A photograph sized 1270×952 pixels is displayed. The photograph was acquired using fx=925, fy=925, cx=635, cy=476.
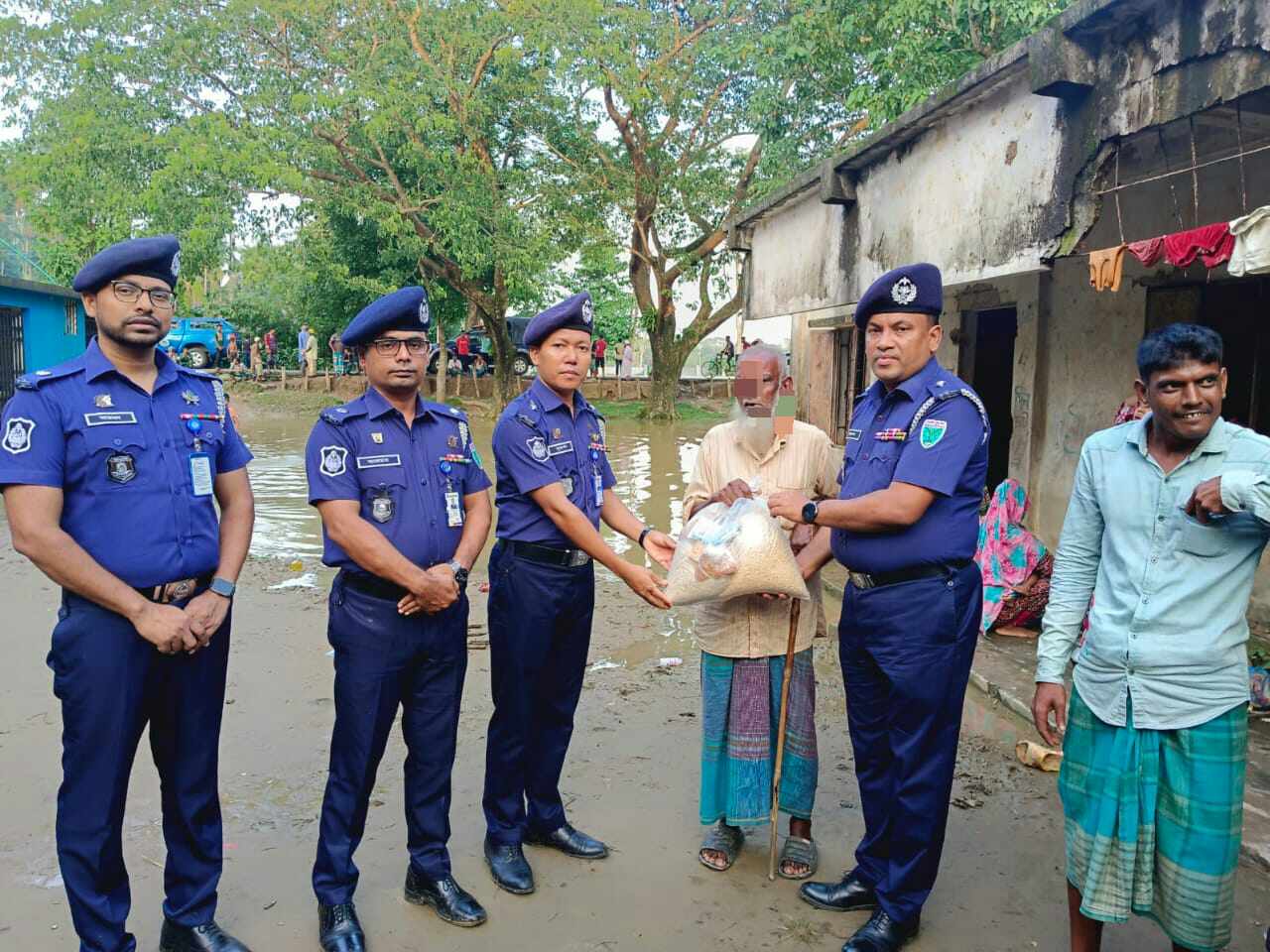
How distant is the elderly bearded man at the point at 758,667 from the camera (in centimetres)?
322

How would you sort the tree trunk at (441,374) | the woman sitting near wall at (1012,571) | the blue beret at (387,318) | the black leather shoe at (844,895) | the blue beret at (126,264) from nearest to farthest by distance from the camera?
the blue beret at (126,264) < the blue beret at (387,318) < the black leather shoe at (844,895) < the woman sitting near wall at (1012,571) < the tree trunk at (441,374)

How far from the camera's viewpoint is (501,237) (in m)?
17.4

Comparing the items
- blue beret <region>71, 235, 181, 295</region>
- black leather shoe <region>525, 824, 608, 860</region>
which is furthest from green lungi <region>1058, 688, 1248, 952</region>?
blue beret <region>71, 235, 181, 295</region>

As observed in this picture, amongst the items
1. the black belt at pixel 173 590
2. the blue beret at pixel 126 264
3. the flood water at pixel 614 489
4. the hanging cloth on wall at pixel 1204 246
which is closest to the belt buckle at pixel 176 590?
the black belt at pixel 173 590

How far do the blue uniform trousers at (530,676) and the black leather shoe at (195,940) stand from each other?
88 centimetres

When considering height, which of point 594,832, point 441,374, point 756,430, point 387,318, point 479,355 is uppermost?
point 479,355

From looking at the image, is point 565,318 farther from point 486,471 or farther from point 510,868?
point 486,471

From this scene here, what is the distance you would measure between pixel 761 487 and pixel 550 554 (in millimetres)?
792

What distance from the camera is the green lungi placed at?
2.23 meters

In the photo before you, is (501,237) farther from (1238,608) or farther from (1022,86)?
(1238,608)

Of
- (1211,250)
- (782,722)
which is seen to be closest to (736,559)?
(782,722)

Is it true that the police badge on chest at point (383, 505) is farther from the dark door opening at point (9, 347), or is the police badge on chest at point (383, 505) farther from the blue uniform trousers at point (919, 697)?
the dark door opening at point (9, 347)

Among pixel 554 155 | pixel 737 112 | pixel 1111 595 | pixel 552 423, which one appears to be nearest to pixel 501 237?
pixel 554 155

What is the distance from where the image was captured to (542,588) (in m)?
3.16
